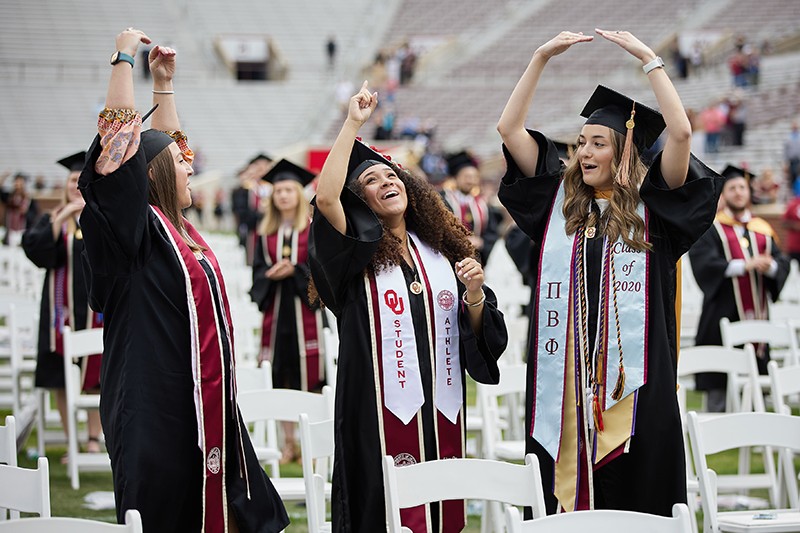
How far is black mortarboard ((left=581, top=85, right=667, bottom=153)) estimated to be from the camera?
4613 mm

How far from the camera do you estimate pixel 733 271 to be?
893 centimetres

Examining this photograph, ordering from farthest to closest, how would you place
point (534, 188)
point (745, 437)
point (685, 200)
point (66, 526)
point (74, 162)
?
point (74, 162) → point (745, 437) → point (534, 188) → point (685, 200) → point (66, 526)

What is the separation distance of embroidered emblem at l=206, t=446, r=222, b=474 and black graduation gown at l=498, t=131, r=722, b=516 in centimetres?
131

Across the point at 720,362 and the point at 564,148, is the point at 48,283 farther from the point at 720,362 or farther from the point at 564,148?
the point at 720,362

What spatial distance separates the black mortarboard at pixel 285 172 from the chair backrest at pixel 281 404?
3114mm

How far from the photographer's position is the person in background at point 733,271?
8828mm

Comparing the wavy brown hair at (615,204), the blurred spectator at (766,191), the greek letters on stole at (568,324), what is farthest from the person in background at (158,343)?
the blurred spectator at (766,191)

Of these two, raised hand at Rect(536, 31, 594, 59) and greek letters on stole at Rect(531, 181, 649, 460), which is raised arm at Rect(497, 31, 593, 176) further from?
greek letters on stole at Rect(531, 181, 649, 460)

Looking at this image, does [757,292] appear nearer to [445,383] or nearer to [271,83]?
[445,383]

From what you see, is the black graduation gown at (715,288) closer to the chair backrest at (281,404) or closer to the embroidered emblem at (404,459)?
Answer: the chair backrest at (281,404)

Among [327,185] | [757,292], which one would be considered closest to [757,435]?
[327,185]

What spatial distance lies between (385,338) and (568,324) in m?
0.71

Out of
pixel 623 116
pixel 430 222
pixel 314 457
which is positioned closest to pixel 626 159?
pixel 623 116

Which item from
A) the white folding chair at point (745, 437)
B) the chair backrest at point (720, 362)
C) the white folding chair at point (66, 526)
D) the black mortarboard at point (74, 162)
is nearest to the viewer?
the white folding chair at point (66, 526)
